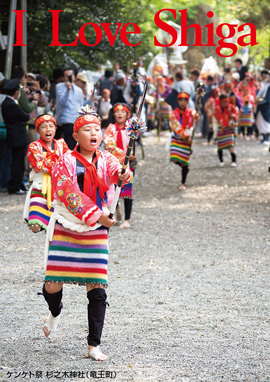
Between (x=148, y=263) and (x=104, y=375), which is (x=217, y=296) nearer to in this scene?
(x=148, y=263)

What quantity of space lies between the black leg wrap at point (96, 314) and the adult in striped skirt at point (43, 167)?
195cm

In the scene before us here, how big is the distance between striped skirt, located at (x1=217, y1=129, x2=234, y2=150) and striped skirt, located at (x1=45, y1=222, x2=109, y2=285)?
30.1 feet

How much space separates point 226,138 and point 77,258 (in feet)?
30.6

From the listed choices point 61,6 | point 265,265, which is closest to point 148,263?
point 265,265

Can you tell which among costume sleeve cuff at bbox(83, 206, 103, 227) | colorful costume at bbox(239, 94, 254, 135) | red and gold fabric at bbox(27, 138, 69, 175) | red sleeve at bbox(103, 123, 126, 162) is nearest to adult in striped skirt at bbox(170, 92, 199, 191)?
red sleeve at bbox(103, 123, 126, 162)

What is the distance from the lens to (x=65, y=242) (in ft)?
12.1

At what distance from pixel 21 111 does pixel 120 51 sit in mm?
6086

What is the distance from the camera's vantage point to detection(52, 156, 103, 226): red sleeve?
11.8 feet

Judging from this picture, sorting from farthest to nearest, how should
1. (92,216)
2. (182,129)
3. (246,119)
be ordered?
(246,119) < (182,129) < (92,216)

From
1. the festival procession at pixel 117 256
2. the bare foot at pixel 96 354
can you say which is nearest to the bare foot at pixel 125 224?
the festival procession at pixel 117 256

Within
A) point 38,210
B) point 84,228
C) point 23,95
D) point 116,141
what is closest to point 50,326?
point 84,228

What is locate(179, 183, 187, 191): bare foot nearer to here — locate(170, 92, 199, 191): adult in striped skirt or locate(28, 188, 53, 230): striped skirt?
locate(170, 92, 199, 191): adult in striped skirt

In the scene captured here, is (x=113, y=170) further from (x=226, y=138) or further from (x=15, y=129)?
(x=226, y=138)

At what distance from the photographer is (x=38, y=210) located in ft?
18.2
